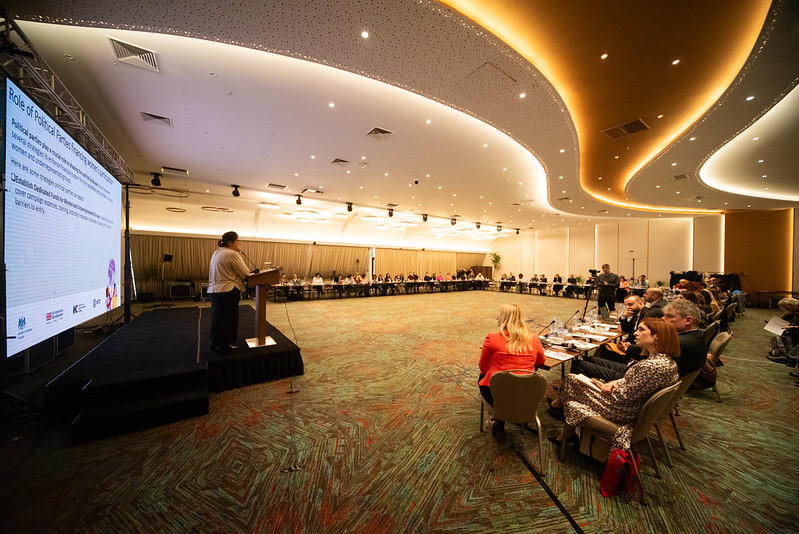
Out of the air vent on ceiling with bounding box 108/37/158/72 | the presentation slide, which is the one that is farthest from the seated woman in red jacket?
the air vent on ceiling with bounding box 108/37/158/72

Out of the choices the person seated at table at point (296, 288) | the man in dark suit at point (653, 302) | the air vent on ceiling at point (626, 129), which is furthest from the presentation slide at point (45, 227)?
the person seated at table at point (296, 288)

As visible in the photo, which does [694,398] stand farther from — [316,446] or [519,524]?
[316,446]

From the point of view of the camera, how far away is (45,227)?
281 cm

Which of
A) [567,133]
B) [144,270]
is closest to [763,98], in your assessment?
[567,133]

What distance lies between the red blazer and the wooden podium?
114 inches

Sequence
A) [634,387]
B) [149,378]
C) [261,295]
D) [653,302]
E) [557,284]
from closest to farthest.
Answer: [634,387] < [149,378] < [261,295] < [653,302] < [557,284]

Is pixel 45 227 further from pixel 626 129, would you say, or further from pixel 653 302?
pixel 626 129

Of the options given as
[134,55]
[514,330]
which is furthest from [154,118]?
[514,330]

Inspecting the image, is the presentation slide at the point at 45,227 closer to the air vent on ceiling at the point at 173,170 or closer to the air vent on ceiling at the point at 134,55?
the air vent on ceiling at the point at 134,55

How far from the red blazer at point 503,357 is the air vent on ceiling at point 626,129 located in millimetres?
4782

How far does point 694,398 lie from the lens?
12.0 feet

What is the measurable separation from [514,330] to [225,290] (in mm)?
3569

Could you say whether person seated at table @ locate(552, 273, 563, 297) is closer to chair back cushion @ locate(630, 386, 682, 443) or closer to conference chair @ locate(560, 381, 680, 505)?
conference chair @ locate(560, 381, 680, 505)

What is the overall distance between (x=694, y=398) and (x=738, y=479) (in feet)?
6.12
